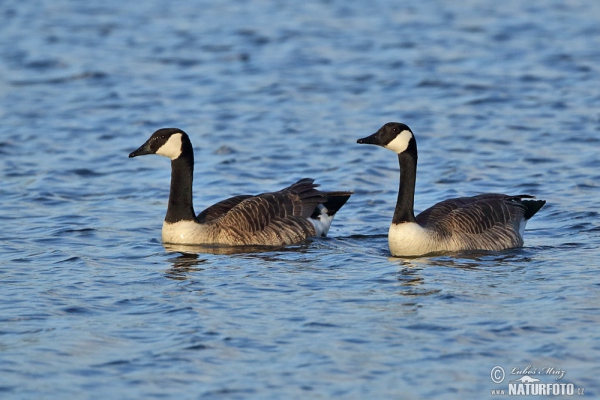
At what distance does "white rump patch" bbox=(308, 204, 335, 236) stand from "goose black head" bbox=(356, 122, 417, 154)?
154 cm

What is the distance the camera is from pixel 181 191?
12211mm

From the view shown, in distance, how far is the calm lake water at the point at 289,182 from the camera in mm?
7992

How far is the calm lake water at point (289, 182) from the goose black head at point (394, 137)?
4.09 feet

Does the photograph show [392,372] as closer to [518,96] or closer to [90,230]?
[90,230]

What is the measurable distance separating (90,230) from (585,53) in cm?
1414

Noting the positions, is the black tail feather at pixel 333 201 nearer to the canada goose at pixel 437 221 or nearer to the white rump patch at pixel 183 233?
the canada goose at pixel 437 221

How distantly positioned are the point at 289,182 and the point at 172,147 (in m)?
3.07

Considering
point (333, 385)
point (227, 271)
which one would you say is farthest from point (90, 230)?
point (333, 385)

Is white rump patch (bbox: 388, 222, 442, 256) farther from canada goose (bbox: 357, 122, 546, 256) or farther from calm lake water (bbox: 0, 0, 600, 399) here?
calm lake water (bbox: 0, 0, 600, 399)

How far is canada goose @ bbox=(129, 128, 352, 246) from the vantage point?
12008 millimetres

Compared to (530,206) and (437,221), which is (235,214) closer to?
(437,221)

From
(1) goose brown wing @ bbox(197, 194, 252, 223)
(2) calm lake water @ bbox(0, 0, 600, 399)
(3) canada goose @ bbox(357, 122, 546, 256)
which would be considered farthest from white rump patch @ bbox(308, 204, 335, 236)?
(3) canada goose @ bbox(357, 122, 546, 256)

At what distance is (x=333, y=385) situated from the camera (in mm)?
7508

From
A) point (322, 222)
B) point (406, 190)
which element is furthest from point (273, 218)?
point (406, 190)
